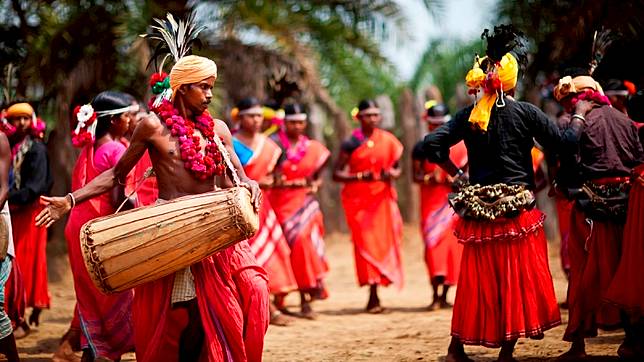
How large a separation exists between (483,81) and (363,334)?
10.5 feet

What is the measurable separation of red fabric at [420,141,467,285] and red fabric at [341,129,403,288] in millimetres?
383

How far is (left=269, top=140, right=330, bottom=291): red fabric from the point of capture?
34.3 feet

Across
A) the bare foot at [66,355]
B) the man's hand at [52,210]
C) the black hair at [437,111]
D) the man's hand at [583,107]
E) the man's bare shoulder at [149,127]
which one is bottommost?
the bare foot at [66,355]

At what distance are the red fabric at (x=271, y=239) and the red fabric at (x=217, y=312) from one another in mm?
4007

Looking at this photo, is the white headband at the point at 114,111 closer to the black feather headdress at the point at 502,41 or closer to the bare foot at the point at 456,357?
the black feather headdress at the point at 502,41

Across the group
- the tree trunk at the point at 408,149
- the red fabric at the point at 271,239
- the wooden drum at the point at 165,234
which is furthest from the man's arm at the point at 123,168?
the tree trunk at the point at 408,149

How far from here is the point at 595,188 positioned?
22.4 feet

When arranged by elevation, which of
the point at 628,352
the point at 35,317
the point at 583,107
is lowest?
the point at 35,317

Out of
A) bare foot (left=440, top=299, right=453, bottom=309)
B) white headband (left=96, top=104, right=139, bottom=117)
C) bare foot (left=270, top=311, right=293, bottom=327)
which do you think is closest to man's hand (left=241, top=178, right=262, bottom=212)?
white headband (left=96, top=104, right=139, bottom=117)

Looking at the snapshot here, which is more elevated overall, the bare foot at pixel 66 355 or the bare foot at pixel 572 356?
the bare foot at pixel 572 356

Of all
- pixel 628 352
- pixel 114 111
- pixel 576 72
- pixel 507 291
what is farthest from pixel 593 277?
pixel 114 111

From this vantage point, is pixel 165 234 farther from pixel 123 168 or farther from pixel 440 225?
pixel 440 225

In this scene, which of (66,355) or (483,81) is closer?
(483,81)

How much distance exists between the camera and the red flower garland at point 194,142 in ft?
18.4
